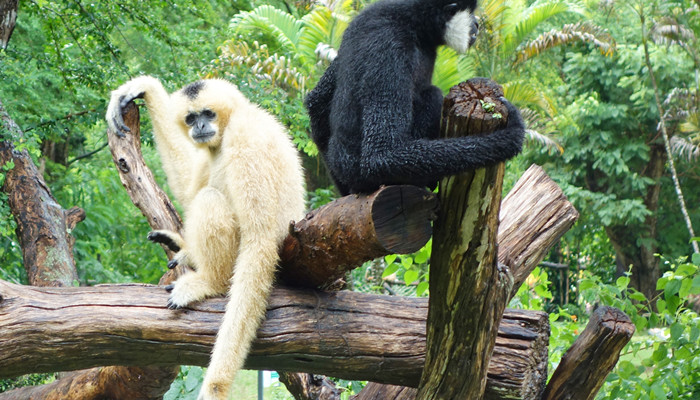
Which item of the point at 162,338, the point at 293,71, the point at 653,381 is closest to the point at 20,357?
the point at 162,338

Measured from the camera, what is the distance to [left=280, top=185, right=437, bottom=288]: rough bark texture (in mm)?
2484

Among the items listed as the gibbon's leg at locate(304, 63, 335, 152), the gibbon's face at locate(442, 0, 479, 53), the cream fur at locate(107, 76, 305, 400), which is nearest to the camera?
the cream fur at locate(107, 76, 305, 400)

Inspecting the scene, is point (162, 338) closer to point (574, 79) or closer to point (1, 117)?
point (1, 117)

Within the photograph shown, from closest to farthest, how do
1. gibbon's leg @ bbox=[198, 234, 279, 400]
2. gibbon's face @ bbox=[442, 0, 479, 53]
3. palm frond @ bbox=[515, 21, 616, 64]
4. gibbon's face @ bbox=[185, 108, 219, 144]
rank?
gibbon's leg @ bbox=[198, 234, 279, 400], gibbon's face @ bbox=[442, 0, 479, 53], gibbon's face @ bbox=[185, 108, 219, 144], palm frond @ bbox=[515, 21, 616, 64]

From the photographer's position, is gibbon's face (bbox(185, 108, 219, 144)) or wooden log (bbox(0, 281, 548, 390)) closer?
wooden log (bbox(0, 281, 548, 390))

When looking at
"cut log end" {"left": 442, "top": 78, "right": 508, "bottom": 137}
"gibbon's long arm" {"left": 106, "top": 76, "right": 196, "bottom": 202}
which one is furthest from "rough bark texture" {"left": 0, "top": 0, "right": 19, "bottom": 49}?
"cut log end" {"left": 442, "top": 78, "right": 508, "bottom": 137}

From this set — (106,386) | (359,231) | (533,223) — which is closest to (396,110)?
(359,231)

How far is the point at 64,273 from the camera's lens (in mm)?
4586

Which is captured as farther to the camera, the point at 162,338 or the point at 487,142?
the point at 162,338

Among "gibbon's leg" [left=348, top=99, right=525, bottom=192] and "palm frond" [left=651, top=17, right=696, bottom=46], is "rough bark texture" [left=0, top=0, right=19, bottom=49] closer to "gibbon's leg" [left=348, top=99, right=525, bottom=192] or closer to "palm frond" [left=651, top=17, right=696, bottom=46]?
"gibbon's leg" [left=348, top=99, right=525, bottom=192]

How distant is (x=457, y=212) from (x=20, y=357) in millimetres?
2106

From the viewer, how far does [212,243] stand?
318 centimetres

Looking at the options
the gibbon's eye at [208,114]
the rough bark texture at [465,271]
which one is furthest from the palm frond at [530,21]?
the rough bark texture at [465,271]

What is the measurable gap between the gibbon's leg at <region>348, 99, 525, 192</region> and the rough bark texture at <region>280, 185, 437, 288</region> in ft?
0.30
